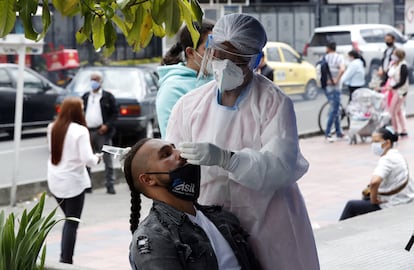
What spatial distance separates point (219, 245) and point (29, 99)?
18.1 metres

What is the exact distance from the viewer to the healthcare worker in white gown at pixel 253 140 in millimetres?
3492

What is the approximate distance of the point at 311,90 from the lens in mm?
26984

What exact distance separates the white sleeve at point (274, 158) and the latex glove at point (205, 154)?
33 mm

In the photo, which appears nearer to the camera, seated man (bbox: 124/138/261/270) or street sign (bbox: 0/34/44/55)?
seated man (bbox: 124/138/261/270)

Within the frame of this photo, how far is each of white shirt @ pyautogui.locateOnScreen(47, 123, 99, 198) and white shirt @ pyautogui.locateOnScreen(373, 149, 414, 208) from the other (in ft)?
9.35

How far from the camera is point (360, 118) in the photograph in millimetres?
18531

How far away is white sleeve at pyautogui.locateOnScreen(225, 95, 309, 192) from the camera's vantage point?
337cm

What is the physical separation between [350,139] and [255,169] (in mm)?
15813

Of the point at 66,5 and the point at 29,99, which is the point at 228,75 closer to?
the point at 66,5

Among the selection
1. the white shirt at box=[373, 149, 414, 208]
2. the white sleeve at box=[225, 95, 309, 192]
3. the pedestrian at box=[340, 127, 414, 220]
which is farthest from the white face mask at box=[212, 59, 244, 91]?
the white shirt at box=[373, 149, 414, 208]

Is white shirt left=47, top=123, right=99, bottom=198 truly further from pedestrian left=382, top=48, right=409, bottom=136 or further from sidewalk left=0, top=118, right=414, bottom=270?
pedestrian left=382, top=48, right=409, bottom=136

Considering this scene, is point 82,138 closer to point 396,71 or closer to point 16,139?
point 16,139

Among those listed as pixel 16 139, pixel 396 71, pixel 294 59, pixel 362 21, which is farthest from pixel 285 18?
pixel 16 139

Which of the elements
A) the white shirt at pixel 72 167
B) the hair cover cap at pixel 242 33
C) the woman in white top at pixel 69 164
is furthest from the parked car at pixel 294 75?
the hair cover cap at pixel 242 33
